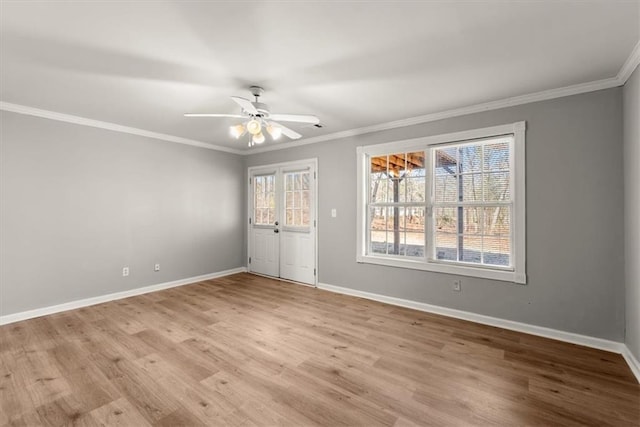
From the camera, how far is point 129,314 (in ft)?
11.7

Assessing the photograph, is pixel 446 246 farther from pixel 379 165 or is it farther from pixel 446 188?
pixel 379 165

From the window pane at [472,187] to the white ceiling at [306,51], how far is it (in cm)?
86

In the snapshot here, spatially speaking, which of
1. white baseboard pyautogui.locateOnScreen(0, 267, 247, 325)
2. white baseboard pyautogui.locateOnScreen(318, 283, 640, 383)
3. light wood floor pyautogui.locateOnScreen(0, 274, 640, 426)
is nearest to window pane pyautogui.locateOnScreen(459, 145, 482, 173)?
white baseboard pyautogui.locateOnScreen(318, 283, 640, 383)

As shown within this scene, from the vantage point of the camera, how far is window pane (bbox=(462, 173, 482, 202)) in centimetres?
339

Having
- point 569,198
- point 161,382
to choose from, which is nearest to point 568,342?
point 569,198

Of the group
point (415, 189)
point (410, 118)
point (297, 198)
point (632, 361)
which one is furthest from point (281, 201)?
point (632, 361)

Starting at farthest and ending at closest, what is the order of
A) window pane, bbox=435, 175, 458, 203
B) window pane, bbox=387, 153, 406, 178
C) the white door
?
the white door
window pane, bbox=387, 153, 406, 178
window pane, bbox=435, 175, 458, 203

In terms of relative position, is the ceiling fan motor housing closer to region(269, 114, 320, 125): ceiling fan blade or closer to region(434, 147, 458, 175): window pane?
region(269, 114, 320, 125): ceiling fan blade

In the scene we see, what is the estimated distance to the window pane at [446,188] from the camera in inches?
140

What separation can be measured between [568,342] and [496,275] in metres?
0.84

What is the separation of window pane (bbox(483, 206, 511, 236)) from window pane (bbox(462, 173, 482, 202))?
194 millimetres

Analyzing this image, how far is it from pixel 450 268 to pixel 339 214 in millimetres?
1795

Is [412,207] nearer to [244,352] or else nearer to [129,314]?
[244,352]

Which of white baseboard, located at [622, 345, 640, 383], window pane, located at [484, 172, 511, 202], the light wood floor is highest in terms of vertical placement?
window pane, located at [484, 172, 511, 202]
